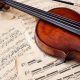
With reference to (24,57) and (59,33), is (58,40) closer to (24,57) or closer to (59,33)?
(59,33)

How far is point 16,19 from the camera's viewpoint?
1133 mm

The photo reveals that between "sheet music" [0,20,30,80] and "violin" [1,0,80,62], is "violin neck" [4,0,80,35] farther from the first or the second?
"sheet music" [0,20,30,80]

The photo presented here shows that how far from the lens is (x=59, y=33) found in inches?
35.5

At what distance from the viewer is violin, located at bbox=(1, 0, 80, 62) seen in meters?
0.84

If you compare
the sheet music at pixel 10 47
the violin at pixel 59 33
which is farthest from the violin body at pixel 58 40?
the sheet music at pixel 10 47

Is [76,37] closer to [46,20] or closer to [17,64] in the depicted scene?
[46,20]

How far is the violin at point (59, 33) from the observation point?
84cm

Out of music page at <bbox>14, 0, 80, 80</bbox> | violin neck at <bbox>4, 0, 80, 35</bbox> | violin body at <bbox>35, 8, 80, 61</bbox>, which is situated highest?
violin neck at <bbox>4, 0, 80, 35</bbox>

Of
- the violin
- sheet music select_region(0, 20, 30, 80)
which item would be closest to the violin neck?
the violin

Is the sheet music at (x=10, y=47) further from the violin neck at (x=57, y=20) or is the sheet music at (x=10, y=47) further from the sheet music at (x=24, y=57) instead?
the violin neck at (x=57, y=20)

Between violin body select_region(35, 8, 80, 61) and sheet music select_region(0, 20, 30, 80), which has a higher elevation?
violin body select_region(35, 8, 80, 61)

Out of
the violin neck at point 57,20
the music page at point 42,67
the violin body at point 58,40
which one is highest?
the violin neck at point 57,20

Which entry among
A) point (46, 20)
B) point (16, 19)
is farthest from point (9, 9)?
point (46, 20)

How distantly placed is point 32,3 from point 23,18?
0.44ft
